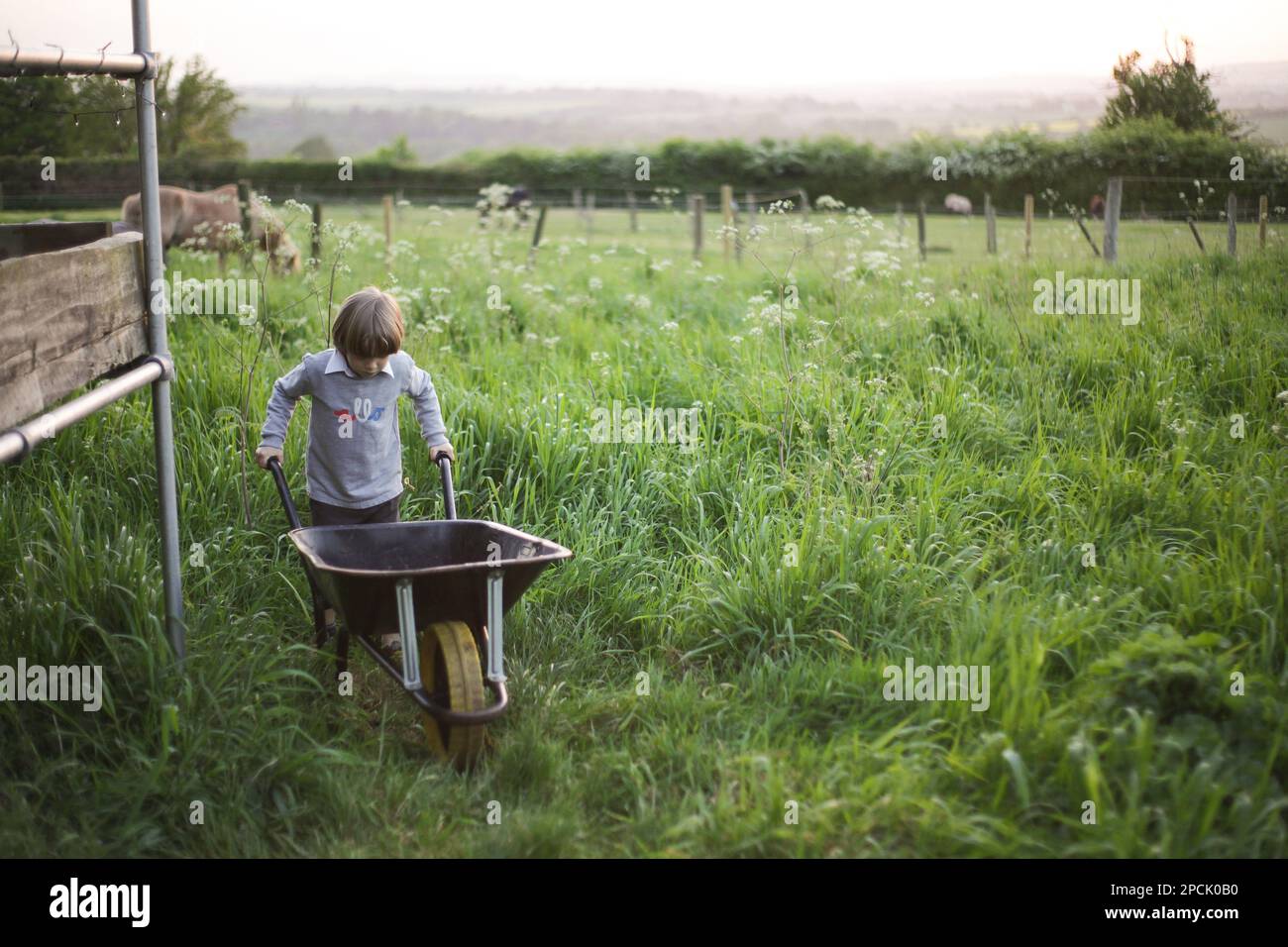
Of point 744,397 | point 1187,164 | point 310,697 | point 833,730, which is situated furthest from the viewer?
point 1187,164

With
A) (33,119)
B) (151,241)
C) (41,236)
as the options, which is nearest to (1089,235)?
(151,241)

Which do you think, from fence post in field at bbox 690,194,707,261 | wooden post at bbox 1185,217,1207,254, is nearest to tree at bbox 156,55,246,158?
fence post in field at bbox 690,194,707,261

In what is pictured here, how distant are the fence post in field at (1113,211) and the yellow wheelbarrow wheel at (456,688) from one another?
6.90 metres

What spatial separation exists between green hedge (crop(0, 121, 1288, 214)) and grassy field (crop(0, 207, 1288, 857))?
803 cm

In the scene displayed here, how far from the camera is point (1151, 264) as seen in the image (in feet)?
24.3

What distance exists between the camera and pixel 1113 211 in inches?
327

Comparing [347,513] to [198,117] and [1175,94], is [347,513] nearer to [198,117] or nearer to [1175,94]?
[1175,94]

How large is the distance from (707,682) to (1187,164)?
653 centimetres

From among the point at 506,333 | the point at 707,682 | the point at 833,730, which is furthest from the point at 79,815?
the point at 506,333

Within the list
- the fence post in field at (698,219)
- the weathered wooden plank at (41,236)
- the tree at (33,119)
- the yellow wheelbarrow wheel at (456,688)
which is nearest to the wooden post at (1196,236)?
the yellow wheelbarrow wheel at (456,688)

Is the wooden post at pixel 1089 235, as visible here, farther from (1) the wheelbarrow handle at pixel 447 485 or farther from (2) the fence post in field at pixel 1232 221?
(1) the wheelbarrow handle at pixel 447 485

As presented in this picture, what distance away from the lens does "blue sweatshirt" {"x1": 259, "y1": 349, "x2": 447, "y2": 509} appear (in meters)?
3.93

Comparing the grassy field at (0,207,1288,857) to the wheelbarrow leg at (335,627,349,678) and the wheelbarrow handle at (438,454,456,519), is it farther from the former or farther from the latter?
the wheelbarrow handle at (438,454,456,519)
